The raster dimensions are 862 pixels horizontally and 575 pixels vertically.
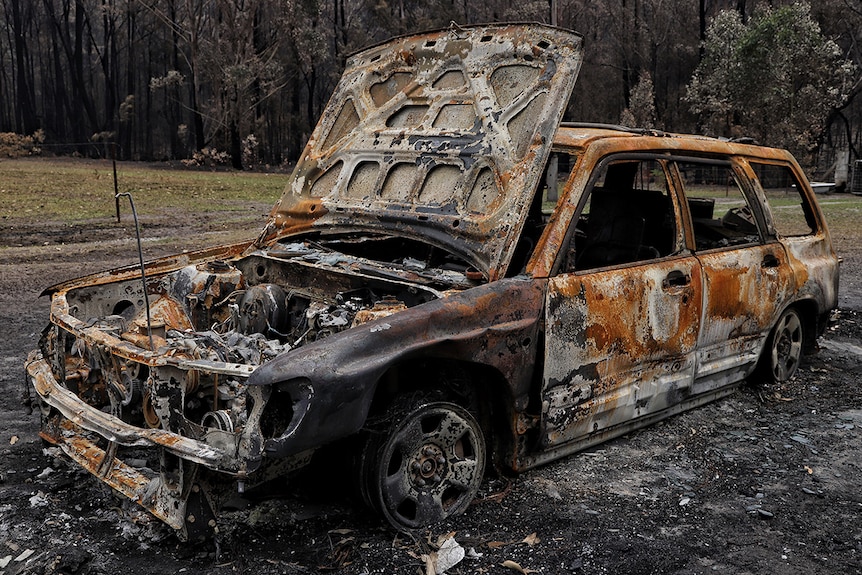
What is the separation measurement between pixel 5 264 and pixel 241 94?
24855mm

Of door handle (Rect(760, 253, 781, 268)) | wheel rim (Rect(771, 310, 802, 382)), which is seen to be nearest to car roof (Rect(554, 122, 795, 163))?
door handle (Rect(760, 253, 781, 268))

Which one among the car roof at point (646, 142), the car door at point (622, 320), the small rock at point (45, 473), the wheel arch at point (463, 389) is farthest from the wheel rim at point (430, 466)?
the small rock at point (45, 473)

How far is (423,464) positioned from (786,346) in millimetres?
3424

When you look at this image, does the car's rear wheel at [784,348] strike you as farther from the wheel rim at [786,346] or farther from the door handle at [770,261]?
the door handle at [770,261]

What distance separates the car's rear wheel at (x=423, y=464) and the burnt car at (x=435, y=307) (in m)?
0.01

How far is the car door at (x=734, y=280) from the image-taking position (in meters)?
4.87

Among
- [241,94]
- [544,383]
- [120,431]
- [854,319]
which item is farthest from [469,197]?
[241,94]

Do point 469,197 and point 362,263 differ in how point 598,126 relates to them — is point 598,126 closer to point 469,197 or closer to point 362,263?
point 469,197

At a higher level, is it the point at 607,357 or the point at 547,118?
the point at 547,118

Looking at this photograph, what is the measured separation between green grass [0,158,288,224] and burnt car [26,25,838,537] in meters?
11.7

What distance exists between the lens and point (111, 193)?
796 inches

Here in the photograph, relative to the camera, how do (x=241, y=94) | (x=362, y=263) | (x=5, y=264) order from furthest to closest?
(x=241, y=94)
(x=5, y=264)
(x=362, y=263)

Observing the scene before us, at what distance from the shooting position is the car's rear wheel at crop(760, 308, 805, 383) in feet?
18.5

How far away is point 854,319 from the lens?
7988 millimetres
